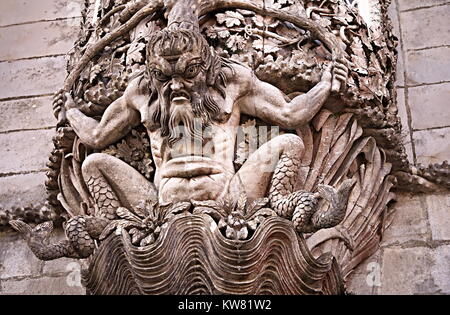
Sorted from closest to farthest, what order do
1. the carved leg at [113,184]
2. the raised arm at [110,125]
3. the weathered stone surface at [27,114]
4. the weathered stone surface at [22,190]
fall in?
the carved leg at [113,184] < the raised arm at [110,125] < the weathered stone surface at [22,190] < the weathered stone surface at [27,114]

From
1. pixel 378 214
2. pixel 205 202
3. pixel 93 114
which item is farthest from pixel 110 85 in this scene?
pixel 378 214

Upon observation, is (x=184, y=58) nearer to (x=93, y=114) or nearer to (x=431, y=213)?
(x=93, y=114)

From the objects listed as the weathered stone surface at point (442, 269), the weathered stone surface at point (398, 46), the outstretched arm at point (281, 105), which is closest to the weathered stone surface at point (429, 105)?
the weathered stone surface at point (398, 46)

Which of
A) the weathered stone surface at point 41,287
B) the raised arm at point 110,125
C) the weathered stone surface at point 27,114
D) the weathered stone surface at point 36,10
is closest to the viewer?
the raised arm at point 110,125

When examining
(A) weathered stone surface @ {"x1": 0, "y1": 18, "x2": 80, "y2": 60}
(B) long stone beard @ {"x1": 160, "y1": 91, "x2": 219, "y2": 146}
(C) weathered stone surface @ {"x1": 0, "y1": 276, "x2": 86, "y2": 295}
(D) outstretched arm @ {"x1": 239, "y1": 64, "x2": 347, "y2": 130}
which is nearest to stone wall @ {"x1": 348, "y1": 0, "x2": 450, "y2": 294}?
(D) outstretched arm @ {"x1": 239, "y1": 64, "x2": 347, "y2": 130}

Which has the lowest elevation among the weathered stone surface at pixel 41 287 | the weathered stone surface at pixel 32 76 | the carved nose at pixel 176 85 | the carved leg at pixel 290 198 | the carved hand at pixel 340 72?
the weathered stone surface at pixel 41 287

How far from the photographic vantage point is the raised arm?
5488 millimetres

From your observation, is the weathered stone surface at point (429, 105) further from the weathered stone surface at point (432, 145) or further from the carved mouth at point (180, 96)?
the carved mouth at point (180, 96)

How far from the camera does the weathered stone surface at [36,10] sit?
→ 24.6 feet

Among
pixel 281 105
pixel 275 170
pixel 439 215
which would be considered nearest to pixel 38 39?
pixel 281 105

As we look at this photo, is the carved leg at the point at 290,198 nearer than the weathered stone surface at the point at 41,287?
Yes

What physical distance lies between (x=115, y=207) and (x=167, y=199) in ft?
1.11

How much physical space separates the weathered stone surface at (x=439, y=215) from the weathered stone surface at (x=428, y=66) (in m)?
0.97

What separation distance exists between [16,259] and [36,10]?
219cm
